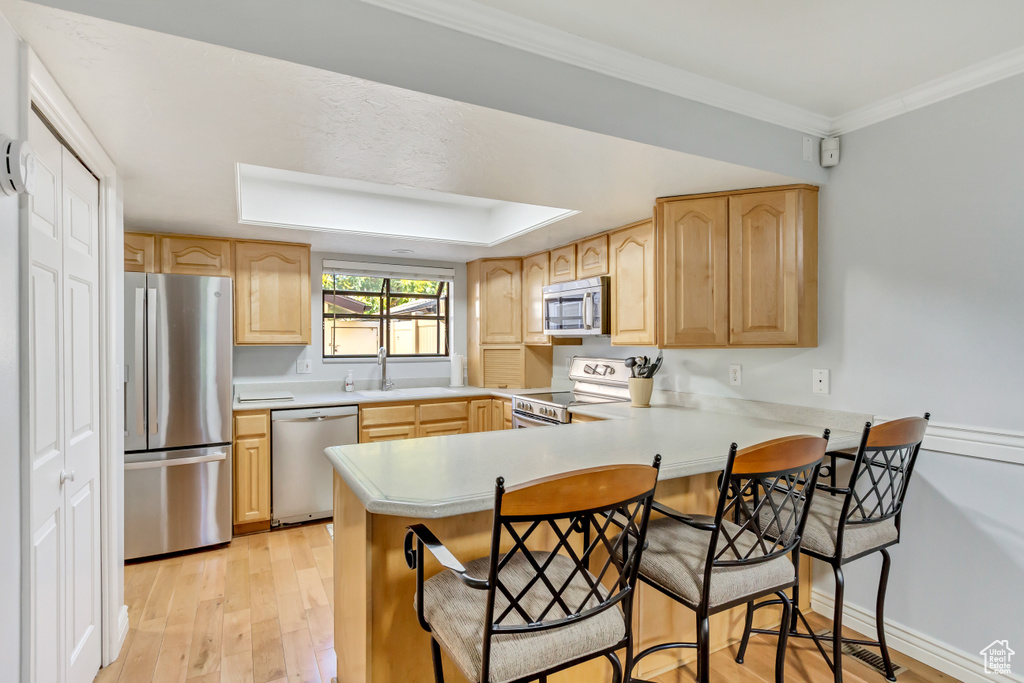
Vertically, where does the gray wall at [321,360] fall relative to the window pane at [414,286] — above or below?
below

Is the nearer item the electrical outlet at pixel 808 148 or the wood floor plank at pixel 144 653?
the wood floor plank at pixel 144 653

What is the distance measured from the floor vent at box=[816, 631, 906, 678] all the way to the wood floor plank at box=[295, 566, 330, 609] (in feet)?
7.38

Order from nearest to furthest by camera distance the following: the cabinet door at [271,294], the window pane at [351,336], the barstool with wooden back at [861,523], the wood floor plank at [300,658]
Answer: the barstool with wooden back at [861,523], the wood floor plank at [300,658], the cabinet door at [271,294], the window pane at [351,336]

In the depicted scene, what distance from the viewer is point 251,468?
3340mm

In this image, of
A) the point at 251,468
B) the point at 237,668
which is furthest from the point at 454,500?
the point at 251,468

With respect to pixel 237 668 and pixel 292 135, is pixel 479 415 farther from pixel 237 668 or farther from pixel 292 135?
pixel 292 135

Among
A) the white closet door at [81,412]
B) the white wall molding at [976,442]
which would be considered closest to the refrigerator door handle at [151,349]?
the white closet door at [81,412]

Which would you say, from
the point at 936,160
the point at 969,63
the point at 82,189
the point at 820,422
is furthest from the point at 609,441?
the point at 82,189

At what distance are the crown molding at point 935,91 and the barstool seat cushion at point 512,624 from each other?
2.32m

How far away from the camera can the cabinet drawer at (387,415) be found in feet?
12.3

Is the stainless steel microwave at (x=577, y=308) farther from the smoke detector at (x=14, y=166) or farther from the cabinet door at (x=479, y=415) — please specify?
the smoke detector at (x=14, y=166)

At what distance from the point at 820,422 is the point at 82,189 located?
325 centimetres

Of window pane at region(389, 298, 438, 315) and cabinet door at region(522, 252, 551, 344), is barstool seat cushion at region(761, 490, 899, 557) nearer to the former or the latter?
cabinet door at region(522, 252, 551, 344)

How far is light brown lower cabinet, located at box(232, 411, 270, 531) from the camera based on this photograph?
330 centimetres
